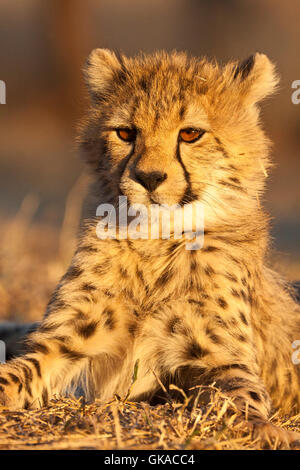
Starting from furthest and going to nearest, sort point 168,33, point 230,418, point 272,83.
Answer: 1. point 168,33
2. point 272,83
3. point 230,418

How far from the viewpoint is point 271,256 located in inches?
189

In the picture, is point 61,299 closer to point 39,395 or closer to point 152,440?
point 39,395

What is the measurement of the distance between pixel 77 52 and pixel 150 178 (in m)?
13.7

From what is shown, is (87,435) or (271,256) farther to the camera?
(271,256)

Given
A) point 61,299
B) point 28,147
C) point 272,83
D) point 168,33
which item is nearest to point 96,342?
point 61,299

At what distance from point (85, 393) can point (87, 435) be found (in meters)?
1.06

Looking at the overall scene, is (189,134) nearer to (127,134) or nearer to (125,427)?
(127,134)

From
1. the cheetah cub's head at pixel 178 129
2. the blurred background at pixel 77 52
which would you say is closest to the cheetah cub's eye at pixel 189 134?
the cheetah cub's head at pixel 178 129

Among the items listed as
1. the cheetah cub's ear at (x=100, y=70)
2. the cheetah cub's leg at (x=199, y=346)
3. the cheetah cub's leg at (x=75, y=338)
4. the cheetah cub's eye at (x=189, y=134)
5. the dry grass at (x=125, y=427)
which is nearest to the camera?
Answer: the dry grass at (x=125, y=427)

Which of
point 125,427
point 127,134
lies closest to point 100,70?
point 127,134

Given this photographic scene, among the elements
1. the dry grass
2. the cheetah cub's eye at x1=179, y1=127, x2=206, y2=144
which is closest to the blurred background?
the cheetah cub's eye at x1=179, y1=127, x2=206, y2=144

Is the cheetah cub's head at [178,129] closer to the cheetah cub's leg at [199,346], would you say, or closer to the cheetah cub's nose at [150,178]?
the cheetah cub's nose at [150,178]

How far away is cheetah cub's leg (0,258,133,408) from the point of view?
11.4 ft

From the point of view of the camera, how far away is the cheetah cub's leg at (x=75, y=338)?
3486mm
